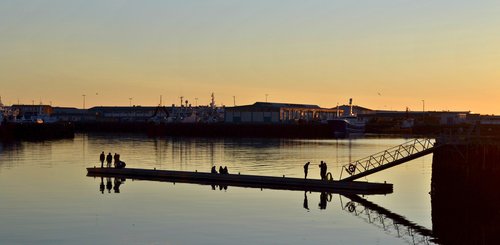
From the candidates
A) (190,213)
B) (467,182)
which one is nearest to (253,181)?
(190,213)

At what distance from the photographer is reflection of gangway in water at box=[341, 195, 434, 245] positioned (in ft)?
128

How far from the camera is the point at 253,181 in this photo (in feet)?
204

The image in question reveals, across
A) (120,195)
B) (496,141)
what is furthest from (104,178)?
(496,141)

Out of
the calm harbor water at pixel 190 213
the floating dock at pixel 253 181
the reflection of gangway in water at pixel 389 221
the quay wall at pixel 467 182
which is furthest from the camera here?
the floating dock at pixel 253 181

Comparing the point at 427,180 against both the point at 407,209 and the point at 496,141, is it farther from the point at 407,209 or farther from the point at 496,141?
the point at 407,209

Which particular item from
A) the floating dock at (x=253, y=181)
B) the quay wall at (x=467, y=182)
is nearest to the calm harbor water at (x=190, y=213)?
the quay wall at (x=467, y=182)

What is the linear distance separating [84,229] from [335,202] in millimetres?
19342

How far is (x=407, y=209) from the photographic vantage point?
49.0 metres

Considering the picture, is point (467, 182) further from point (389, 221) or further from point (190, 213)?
point (190, 213)

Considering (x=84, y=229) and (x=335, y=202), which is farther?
(x=335, y=202)

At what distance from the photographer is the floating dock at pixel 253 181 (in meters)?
57.0

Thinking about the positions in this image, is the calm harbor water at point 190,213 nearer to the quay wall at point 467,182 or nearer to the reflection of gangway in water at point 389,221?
the reflection of gangway in water at point 389,221

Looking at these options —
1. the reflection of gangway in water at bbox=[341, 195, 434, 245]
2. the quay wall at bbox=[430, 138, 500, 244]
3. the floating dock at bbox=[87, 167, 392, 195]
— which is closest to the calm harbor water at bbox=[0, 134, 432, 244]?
the reflection of gangway in water at bbox=[341, 195, 434, 245]

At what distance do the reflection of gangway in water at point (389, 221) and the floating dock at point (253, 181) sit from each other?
3537 mm
